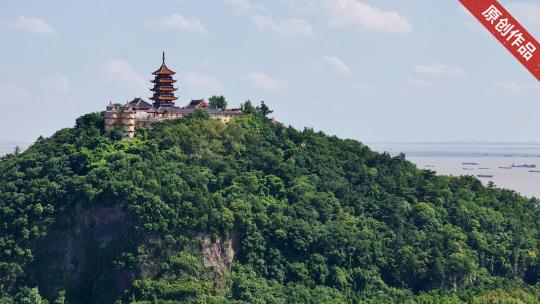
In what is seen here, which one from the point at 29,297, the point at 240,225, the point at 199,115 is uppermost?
the point at 199,115

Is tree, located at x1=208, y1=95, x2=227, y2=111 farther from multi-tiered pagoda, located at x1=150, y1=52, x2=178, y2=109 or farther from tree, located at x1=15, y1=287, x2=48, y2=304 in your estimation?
tree, located at x1=15, y1=287, x2=48, y2=304

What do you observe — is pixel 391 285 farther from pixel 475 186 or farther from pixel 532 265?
pixel 475 186

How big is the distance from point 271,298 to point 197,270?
409cm

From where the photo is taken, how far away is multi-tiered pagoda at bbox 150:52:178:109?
59.8 metres

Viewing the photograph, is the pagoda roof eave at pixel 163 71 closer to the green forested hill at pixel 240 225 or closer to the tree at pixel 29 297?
the green forested hill at pixel 240 225

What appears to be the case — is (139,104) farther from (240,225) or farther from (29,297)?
(29,297)

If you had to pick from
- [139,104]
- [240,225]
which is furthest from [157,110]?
[240,225]

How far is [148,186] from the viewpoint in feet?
159

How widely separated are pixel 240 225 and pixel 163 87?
14.1 metres

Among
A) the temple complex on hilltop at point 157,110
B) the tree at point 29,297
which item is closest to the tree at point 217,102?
the temple complex on hilltop at point 157,110

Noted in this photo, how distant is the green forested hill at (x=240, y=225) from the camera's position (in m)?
46.8

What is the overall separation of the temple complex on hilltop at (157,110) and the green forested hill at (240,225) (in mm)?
1169

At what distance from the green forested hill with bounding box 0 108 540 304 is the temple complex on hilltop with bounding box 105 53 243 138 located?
1169 mm

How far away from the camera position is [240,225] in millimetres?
49969
